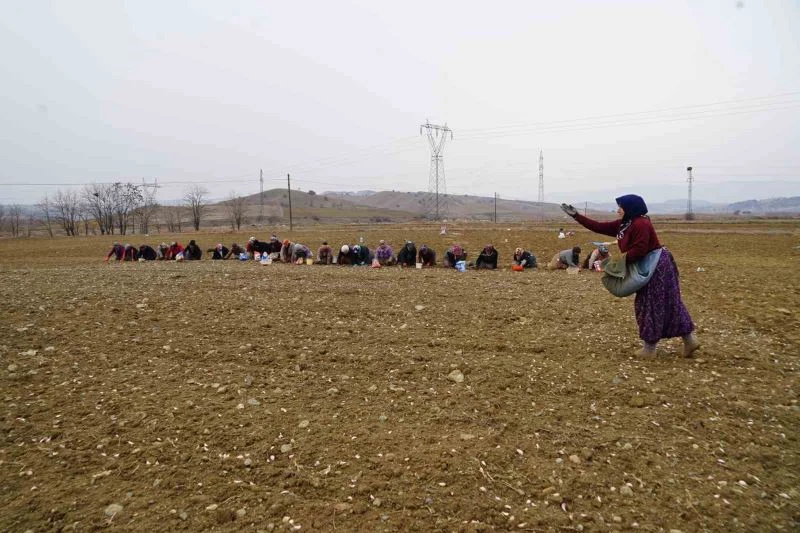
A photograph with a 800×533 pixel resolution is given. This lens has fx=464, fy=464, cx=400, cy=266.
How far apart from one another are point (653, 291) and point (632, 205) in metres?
1.16

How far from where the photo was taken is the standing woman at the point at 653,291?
606 centimetres

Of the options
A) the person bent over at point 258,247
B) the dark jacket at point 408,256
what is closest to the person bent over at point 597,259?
the dark jacket at point 408,256

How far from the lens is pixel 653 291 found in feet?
20.0

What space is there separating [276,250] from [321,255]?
2.70 meters

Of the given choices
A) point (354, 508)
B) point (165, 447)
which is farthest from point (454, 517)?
point (165, 447)

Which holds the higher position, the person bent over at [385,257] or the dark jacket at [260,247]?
the dark jacket at [260,247]

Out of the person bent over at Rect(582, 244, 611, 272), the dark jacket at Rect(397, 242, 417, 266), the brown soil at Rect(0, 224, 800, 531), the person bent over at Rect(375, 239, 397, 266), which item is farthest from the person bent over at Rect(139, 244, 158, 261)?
the person bent over at Rect(582, 244, 611, 272)

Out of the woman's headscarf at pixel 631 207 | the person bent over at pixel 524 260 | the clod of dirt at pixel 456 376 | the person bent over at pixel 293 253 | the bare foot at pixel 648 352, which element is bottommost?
the clod of dirt at pixel 456 376

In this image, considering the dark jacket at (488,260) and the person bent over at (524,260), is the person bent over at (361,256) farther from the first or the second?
the person bent over at (524,260)

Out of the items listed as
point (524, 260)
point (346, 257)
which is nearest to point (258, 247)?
point (346, 257)

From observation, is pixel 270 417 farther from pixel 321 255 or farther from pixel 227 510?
pixel 321 255

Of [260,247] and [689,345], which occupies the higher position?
[260,247]

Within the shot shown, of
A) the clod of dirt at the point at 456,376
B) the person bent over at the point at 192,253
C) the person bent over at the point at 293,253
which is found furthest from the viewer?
the person bent over at the point at 192,253

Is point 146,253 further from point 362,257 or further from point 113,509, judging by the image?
point 113,509
